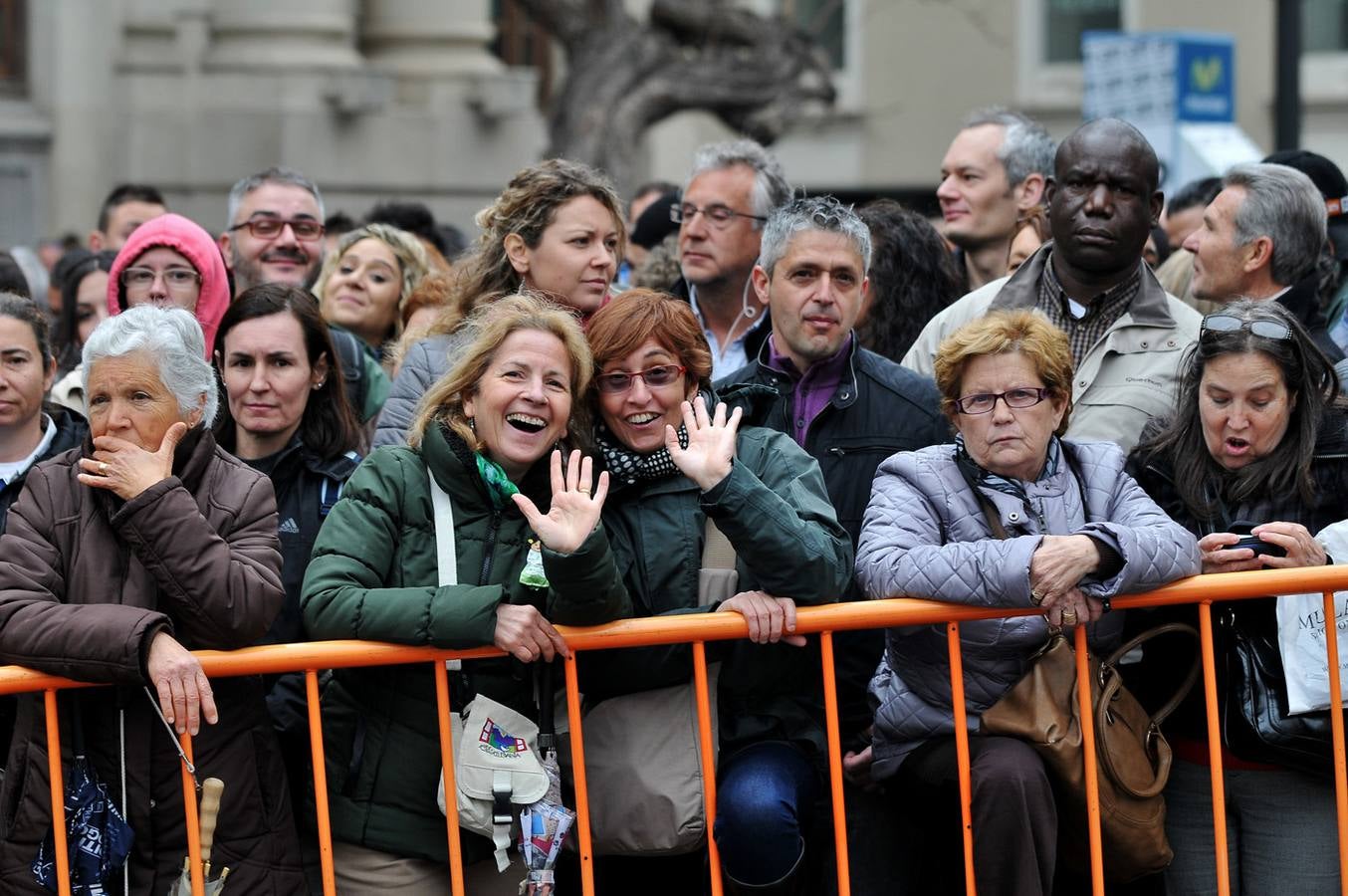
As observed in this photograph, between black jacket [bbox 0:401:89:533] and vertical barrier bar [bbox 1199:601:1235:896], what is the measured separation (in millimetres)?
2916

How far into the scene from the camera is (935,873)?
482 centimetres

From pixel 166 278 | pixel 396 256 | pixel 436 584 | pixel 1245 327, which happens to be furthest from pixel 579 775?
pixel 396 256

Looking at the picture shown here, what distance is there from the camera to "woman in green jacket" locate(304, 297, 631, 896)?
4137 mm

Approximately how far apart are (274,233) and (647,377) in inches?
108

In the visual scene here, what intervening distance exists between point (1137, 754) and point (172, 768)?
2246 mm

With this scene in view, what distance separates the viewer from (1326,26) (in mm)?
20453

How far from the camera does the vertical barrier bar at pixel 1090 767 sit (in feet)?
14.1

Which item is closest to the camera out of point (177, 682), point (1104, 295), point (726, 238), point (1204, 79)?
point (177, 682)

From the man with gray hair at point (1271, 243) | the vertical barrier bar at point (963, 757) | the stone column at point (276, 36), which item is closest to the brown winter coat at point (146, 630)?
the vertical barrier bar at point (963, 757)

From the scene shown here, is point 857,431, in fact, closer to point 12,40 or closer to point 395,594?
point 395,594

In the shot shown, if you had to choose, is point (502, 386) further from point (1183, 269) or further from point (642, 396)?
point (1183, 269)

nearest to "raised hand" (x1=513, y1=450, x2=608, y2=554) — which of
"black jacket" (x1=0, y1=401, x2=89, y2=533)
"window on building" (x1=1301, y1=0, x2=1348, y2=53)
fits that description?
"black jacket" (x1=0, y1=401, x2=89, y2=533)

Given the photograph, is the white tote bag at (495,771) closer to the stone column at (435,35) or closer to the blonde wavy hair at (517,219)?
the blonde wavy hair at (517,219)

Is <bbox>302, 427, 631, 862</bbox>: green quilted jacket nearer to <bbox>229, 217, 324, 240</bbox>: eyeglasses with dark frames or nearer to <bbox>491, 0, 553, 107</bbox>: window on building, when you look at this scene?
<bbox>229, 217, 324, 240</bbox>: eyeglasses with dark frames
